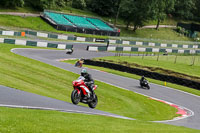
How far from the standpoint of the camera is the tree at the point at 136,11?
81.8m

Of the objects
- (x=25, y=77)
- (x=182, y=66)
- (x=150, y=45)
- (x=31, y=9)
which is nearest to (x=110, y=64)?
(x=182, y=66)

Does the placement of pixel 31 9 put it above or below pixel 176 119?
above

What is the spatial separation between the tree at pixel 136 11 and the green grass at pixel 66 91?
59.1 meters

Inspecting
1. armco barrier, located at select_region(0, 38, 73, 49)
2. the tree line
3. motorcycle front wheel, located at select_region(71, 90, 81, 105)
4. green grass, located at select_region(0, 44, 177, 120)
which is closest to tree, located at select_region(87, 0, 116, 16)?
the tree line

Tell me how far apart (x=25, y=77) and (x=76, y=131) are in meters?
13.0

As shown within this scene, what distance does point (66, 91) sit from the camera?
65.7 feet

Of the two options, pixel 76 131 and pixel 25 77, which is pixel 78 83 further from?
pixel 25 77

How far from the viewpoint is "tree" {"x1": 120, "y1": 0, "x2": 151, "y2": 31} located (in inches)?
3219

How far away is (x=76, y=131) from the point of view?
9.11 m

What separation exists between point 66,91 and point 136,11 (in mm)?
64890

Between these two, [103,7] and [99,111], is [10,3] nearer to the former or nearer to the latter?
[103,7]

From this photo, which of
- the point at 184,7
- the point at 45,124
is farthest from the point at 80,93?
the point at 184,7

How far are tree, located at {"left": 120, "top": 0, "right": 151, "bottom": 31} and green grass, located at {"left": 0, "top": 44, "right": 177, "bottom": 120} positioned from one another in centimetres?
5912

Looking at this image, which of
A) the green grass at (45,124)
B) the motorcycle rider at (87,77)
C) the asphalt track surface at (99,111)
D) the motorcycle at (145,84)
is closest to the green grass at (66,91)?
the asphalt track surface at (99,111)
